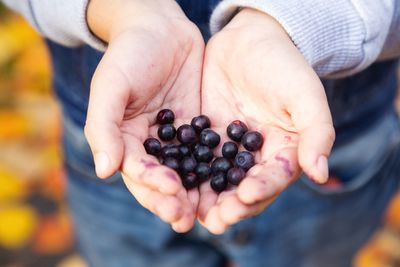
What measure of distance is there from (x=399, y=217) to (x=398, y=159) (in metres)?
0.91

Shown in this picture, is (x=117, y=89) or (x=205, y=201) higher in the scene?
(x=117, y=89)

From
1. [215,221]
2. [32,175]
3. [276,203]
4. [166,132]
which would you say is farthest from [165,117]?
[32,175]

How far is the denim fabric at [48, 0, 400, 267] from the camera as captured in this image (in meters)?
1.29

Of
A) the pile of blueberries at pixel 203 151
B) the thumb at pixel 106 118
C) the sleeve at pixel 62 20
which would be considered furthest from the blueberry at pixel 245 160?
the sleeve at pixel 62 20

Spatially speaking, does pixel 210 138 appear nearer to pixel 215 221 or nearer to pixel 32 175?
pixel 215 221

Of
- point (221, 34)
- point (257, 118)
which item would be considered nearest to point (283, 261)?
point (257, 118)

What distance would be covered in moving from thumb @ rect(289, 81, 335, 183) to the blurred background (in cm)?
140

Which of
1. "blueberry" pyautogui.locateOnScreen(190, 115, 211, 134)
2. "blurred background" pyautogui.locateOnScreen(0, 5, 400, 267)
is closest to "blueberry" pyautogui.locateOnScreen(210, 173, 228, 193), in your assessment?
"blueberry" pyautogui.locateOnScreen(190, 115, 211, 134)

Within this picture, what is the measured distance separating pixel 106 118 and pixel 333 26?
16.6 inches

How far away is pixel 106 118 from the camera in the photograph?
0.92m

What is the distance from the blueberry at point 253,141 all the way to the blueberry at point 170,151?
0.13 meters

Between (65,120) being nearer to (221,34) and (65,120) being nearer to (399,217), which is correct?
(221,34)

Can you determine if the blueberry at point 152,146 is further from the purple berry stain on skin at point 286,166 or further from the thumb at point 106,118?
the purple berry stain on skin at point 286,166

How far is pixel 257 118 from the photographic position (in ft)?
3.54
